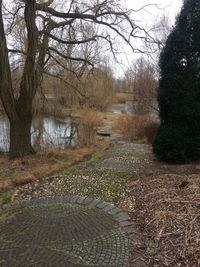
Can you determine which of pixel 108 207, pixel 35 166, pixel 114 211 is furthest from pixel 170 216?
pixel 35 166

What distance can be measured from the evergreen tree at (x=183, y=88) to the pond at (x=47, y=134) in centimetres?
546

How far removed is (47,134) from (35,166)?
6.45 metres

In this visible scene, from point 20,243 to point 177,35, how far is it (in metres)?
5.36

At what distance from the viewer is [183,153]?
23.1 feet

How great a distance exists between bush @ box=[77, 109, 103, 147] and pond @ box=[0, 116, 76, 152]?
0.72m

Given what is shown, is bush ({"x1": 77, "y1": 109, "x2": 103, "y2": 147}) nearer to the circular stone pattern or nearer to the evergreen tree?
the evergreen tree

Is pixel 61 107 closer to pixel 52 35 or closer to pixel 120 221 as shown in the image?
pixel 52 35

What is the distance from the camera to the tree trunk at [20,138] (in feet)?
29.7

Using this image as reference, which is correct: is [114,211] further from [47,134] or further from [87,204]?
[47,134]

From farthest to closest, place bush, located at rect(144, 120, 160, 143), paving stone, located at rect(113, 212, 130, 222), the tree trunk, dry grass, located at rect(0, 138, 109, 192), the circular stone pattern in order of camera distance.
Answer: bush, located at rect(144, 120, 160, 143) → the tree trunk → dry grass, located at rect(0, 138, 109, 192) → paving stone, located at rect(113, 212, 130, 222) → the circular stone pattern

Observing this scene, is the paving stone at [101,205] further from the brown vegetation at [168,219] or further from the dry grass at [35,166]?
the dry grass at [35,166]

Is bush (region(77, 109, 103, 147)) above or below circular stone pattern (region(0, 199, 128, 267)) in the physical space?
above

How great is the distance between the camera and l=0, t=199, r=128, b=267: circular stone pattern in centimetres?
329

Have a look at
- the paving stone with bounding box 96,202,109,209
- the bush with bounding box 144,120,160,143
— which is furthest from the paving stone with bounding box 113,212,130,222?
the bush with bounding box 144,120,160,143
